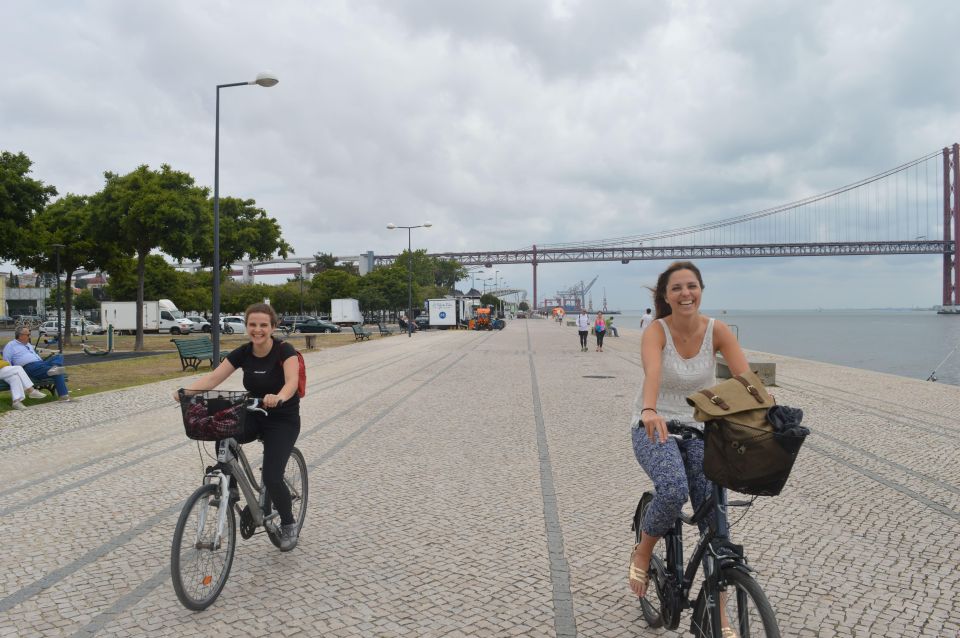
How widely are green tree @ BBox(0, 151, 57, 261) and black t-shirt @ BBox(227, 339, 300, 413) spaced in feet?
76.9

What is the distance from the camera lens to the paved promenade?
3.32 metres

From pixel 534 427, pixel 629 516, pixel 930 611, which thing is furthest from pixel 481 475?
pixel 930 611

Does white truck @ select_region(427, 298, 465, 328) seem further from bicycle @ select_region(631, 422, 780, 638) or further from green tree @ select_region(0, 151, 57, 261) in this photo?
bicycle @ select_region(631, 422, 780, 638)

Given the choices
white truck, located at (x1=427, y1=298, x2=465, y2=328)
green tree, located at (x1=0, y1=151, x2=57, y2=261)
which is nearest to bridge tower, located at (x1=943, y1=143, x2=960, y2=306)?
white truck, located at (x1=427, y1=298, x2=465, y2=328)

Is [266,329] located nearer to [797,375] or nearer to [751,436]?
[751,436]

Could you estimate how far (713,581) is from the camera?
2479mm

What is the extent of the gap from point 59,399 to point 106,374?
5347mm

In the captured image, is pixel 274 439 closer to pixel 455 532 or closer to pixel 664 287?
pixel 455 532

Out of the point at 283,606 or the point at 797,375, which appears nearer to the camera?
the point at 283,606

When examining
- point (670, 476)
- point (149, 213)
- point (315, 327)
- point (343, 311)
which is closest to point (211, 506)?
point (670, 476)

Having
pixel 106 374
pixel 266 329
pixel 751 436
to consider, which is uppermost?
pixel 266 329

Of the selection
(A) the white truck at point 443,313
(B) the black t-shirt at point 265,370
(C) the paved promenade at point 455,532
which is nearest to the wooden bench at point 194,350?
(C) the paved promenade at point 455,532

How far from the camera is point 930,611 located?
10.8 ft

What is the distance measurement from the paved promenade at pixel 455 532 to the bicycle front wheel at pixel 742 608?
83cm
